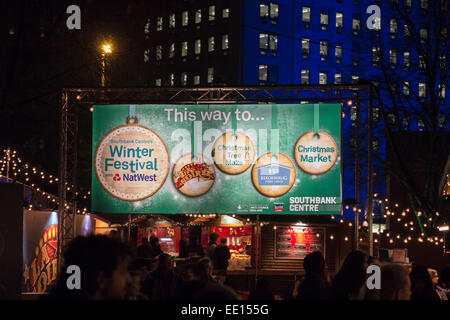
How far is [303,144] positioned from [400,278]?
6.96 meters

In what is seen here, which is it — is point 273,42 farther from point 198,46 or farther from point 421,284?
point 421,284

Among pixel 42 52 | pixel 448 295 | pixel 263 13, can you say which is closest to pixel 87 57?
pixel 42 52

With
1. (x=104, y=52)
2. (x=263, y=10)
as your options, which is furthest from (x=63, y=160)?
(x=263, y=10)

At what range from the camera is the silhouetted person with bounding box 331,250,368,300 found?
5914mm

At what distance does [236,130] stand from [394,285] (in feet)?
23.7

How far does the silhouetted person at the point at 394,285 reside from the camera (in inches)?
194

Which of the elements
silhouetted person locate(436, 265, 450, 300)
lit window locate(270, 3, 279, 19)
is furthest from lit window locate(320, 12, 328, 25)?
silhouetted person locate(436, 265, 450, 300)

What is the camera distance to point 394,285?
4934mm

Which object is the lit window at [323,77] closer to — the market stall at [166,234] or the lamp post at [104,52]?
the market stall at [166,234]

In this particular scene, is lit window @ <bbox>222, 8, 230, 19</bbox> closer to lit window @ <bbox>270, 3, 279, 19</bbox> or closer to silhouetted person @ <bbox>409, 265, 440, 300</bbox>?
lit window @ <bbox>270, 3, 279, 19</bbox>

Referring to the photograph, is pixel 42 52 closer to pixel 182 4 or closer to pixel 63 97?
pixel 63 97

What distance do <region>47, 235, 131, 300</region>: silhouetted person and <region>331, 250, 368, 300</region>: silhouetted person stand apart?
303cm

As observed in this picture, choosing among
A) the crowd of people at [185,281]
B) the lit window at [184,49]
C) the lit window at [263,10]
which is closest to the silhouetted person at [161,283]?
the crowd of people at [185,281]
